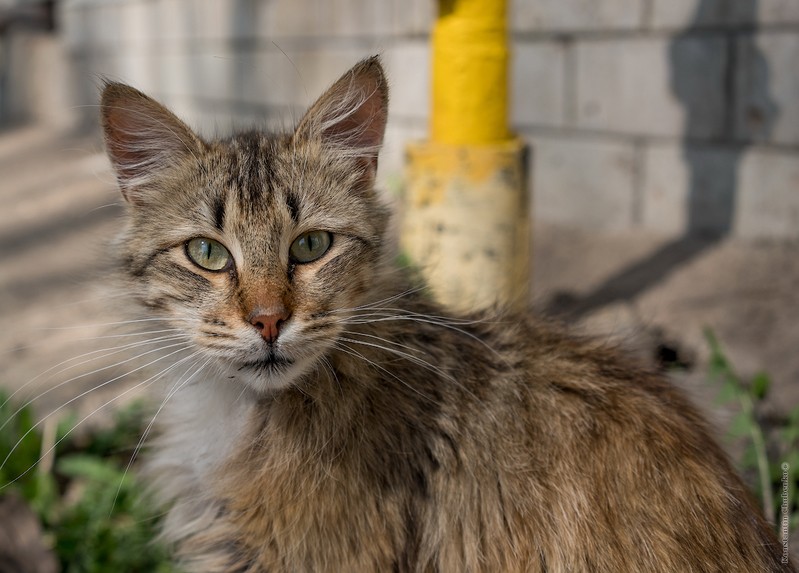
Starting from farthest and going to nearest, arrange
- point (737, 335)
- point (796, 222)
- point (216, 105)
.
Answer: point (216, 105) → point (796, 222) → point (737, 335)

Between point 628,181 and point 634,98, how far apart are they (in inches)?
20.0

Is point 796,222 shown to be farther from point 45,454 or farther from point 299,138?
point 45,454

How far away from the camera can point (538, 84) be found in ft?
18.9

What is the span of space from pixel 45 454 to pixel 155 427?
104 cm

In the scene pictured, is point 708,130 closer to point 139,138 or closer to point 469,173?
point 469,173

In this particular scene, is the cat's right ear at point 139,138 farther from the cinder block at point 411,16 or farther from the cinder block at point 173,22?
the cinder block at point 173,22

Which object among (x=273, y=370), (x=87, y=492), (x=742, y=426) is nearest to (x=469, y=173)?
(x=742, y=426)

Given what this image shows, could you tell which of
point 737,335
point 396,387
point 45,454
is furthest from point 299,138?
point 737,335

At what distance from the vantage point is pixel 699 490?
215cm

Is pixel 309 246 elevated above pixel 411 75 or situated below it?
below

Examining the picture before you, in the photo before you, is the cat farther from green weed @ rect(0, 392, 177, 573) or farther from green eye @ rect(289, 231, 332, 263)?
green weed @ rect(0, 392, 177, 573)

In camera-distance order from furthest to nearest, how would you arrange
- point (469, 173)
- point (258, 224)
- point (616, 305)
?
point (616, 305) < point (469, 173) < point (258, 224)

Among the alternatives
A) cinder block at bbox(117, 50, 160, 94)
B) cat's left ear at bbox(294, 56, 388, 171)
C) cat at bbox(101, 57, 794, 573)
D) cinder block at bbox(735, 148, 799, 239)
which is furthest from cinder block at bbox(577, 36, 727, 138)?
cinder block at bbox(117, 50, 160, 94)

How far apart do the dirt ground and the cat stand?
1.34ft
